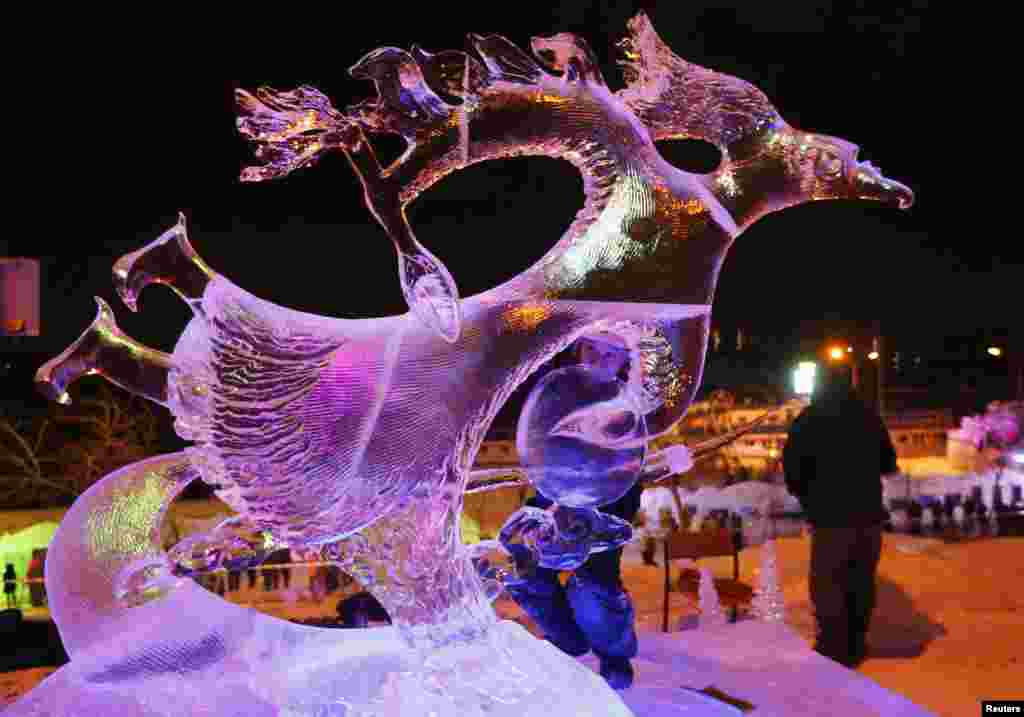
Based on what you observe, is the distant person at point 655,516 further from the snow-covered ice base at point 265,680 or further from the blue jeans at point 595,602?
the snow-covered ice base at point 265,680

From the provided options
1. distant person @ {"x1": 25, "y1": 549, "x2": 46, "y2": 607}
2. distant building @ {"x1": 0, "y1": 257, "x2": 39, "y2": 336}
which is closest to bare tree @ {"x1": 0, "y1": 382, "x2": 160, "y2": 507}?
distant person @ {"x1": 25, "y1": 549, "x2": 46, "y2": 607}

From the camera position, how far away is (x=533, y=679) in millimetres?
1053

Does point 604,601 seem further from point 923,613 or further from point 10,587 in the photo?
point 10,587

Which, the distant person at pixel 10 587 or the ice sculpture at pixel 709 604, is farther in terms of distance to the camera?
the distant person at pixel 10 587

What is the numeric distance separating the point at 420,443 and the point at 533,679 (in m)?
0.38

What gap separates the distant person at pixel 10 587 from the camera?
2.80 meters

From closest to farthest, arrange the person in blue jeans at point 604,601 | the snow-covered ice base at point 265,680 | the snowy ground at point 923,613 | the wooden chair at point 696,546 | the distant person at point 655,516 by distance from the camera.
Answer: the snow-covered ice base at point 265,680, the person in blue jeans at point 604,601, the snowy ground at point 923,613, the wooden chair at point 696,546, the distant person at point 655,516

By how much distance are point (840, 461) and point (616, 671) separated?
108 cm

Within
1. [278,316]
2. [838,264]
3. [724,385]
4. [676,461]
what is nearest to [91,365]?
[278,316]

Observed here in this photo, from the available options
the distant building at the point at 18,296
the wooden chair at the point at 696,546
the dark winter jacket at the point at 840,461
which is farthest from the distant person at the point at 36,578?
the dark winter jacket at the point at 840,461

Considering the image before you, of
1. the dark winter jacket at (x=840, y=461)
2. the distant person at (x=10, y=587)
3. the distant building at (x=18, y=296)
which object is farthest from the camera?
the distant person at (x=10, y=587)

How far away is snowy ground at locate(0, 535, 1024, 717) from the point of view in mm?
2006

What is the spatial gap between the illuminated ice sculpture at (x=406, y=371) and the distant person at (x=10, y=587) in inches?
83.8

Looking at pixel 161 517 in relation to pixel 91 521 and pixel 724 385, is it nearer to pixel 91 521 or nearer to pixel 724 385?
pixel 91 521
